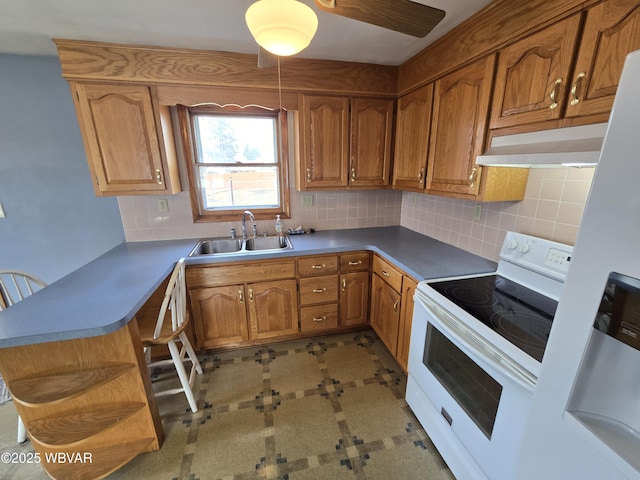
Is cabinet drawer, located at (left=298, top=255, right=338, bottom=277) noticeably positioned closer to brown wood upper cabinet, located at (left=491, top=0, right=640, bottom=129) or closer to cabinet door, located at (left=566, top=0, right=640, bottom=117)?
brown wood upper cabinet, located at (left=491, top=0, right=640, bottom=129)

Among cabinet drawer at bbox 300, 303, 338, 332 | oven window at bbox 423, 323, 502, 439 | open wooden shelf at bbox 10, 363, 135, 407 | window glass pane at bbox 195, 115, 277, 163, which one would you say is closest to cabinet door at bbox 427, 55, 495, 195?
oven window at bbox 423, 323, 502, 439

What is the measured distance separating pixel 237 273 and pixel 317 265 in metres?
0.64

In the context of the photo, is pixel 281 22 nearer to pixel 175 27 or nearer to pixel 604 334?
pixel 175 27

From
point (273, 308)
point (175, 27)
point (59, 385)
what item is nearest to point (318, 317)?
point (273, 308)

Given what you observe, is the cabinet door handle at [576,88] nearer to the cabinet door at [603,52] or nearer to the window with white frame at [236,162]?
the cabinet door at [603,52]

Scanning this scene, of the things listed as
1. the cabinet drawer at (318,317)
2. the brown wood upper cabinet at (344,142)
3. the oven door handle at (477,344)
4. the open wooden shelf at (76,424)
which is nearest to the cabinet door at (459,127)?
the brown wood upper cabinet at (344,142)

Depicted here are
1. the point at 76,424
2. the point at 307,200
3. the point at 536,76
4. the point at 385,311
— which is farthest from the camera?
the point at 307,200

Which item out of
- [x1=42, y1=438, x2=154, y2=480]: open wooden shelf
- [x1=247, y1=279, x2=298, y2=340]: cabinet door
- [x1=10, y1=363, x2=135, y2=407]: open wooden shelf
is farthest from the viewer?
[x1=247, y1=279, x2=298, y2=340]: cabinet door

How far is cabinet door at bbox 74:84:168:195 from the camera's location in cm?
177

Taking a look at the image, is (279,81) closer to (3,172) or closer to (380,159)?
(380,159)

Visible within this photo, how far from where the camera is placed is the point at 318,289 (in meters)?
2.20

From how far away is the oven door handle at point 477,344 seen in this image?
887mm

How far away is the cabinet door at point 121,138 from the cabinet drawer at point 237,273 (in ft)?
2.35

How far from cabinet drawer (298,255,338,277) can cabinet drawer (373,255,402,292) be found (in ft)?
1.11
